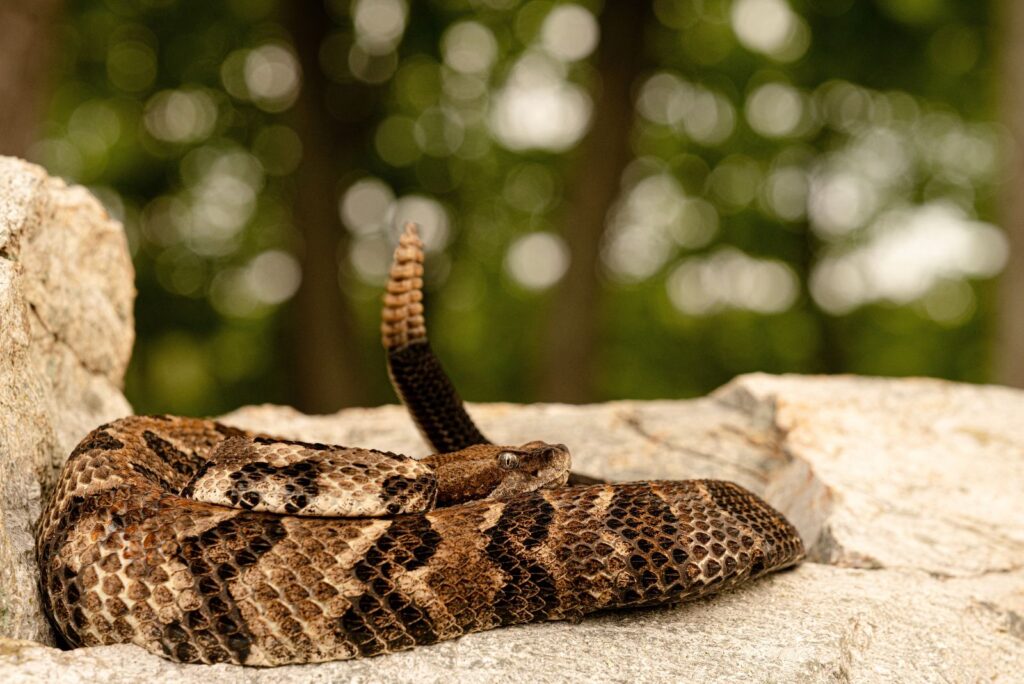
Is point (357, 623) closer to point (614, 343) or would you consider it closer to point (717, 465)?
point (717, 465)

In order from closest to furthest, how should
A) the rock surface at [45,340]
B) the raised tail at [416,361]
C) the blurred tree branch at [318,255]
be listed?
the rock surface at [45,340]
the raised tail at [416,361]
the blurred tree branch at [318,255]

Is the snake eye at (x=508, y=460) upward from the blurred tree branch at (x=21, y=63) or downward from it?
downward

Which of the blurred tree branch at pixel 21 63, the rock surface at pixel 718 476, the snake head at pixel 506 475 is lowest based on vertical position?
the rock surface at pixel 718 476

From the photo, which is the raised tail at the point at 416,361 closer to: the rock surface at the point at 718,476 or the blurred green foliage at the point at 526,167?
the rock surface at the point at 718,476

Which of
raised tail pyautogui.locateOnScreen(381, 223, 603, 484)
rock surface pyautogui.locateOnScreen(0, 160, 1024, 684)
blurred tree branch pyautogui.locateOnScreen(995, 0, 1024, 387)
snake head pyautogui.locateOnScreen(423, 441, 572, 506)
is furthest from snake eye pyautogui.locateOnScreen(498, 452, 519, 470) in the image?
blurred tree branch pyautogui.locateOnScreen(995, 0, 1024, 387)

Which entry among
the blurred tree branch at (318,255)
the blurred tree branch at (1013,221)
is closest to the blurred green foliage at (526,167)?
the blurred tree branch at (318,255)

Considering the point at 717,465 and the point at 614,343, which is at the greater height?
the point at 717,465

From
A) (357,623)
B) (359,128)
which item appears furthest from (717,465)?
(359,128)

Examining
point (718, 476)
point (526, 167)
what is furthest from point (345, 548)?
point (526, 167)
